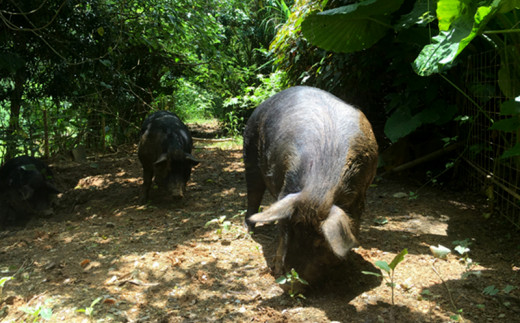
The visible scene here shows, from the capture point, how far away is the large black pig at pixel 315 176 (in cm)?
307

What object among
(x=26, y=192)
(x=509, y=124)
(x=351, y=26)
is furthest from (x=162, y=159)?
(x=509, y=124)

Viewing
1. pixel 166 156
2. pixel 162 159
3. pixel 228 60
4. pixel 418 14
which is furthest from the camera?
pixel 228 60

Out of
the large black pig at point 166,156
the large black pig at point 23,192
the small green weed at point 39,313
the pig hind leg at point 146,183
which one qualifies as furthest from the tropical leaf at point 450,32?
the large black pig at point 23,192

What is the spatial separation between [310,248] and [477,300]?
1.26 m

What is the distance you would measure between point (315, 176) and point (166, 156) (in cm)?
397

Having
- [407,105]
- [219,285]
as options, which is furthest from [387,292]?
[407,105]

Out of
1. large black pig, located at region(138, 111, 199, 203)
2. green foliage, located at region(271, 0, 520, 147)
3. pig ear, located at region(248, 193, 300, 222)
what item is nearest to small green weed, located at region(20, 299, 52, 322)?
pig ear, located at region(248, 193, 300, 222)

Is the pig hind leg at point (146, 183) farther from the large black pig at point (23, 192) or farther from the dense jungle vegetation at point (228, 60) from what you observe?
the dense jungle vegetation at point (228, 60)

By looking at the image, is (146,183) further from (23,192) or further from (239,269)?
(239,269)

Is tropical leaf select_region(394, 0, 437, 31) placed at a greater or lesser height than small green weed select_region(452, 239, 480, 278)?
greater

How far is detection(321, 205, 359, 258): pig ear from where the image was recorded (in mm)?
2885

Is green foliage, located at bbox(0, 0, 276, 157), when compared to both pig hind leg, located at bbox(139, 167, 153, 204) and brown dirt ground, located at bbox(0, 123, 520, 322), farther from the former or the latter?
brown dirt ground, located at bbox(0, 123, 520, 322)

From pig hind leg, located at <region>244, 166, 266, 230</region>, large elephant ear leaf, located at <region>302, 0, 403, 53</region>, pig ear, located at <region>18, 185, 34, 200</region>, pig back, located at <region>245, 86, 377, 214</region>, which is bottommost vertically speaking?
pig ear, located at <region>18, 185, 34, 200</region>

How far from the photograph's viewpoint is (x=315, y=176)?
326cm
